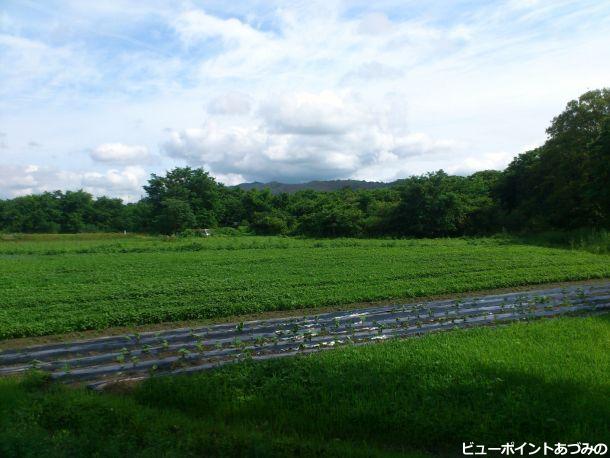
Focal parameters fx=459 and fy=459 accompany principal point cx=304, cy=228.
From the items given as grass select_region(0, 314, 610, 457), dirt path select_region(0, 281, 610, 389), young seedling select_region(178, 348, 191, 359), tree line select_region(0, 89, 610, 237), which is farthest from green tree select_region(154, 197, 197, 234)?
grass select_region(0, 314, 610, 457)

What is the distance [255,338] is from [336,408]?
14.1 ft

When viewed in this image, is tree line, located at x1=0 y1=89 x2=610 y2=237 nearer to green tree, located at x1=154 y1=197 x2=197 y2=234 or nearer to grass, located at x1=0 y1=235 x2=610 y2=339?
green tree, located at x1=154 y1=197 x2=197 y2=234

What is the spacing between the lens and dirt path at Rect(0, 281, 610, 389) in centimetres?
818

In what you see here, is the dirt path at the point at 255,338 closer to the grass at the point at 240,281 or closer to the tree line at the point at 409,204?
the grass at the point at 240,281

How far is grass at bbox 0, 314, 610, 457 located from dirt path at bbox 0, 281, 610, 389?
3.56 ft

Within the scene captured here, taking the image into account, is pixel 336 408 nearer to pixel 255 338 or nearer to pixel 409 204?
pixel 255 338

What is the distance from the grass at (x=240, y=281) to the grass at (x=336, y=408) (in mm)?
4648

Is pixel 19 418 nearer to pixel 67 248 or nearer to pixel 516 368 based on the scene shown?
pixel 516 368

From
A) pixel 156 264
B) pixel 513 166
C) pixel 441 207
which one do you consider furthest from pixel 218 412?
pixel 513 166

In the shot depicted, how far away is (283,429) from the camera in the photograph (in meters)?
5.60

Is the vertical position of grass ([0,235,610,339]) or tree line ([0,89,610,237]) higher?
tree line ([0,89,610,237])

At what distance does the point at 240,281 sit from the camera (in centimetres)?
1593

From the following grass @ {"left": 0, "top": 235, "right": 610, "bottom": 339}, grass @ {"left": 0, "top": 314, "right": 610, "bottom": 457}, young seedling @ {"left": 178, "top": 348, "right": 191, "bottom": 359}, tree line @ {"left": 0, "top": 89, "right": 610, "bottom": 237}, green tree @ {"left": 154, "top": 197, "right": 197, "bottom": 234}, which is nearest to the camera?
grass @ {"left": 0, "top": 314, "right": 610, "bottom": 457}

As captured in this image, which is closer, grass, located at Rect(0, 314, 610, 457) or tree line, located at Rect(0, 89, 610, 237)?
grass, located at Rect(0, 314, 610, 457)
